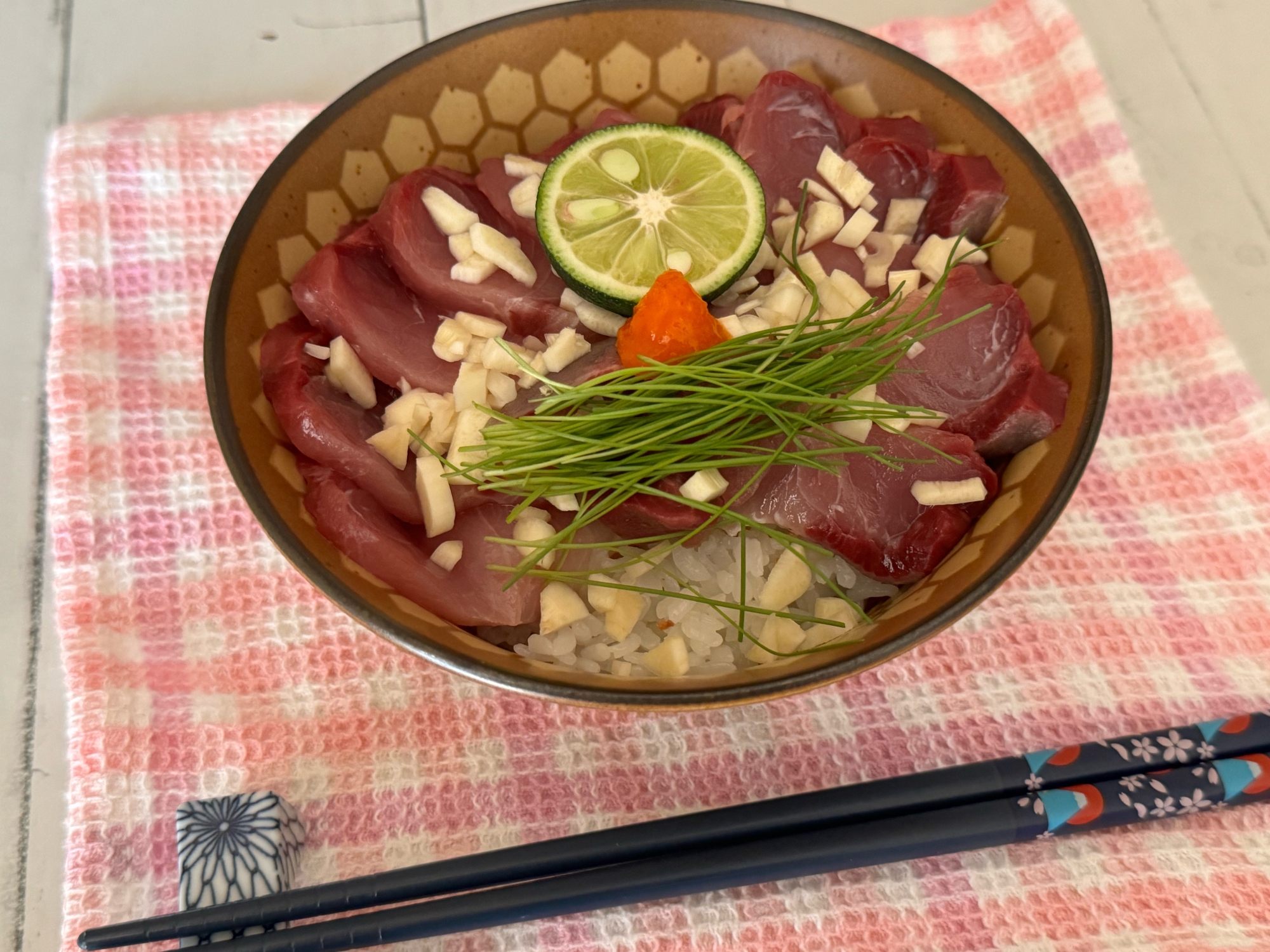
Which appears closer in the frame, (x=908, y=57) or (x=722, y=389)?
(x=722, y=389)

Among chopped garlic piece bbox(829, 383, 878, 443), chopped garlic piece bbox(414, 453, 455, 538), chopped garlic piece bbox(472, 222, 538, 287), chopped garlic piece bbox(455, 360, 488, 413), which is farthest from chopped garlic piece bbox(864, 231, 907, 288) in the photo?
chopped garlic piece bbox(414, 453, 455, 538)

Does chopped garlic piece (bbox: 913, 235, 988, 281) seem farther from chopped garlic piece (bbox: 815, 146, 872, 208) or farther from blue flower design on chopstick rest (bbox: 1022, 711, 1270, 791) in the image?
blue flower design on chopstick rest (bbox: 1022, 711, 1270, 791)

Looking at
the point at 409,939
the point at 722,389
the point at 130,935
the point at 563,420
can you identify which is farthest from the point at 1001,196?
the point at 130,935

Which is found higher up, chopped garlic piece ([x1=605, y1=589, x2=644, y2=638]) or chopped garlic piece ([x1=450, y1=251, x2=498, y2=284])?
chopped garlic piece ([x1=450, y1=251, x2=498, y2=284])

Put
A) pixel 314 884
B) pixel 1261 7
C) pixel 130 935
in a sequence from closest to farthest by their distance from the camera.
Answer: pixel 130 935 → pixel 314 884 → pixel 1261 7

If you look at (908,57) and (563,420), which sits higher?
(908,57)

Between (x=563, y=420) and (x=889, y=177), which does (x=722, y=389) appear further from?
(x=889, y=177)

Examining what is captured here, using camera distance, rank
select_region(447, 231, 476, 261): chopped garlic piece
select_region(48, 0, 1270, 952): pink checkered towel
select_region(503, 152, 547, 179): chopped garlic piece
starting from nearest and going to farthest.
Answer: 1. select_region(48, 0, 1270, 952): pink checkered towel
2. select_region(447, 231, 476, 261): chopped garlic piece
3. select_region(503, 152, 547, 179): chopped garlic piece
